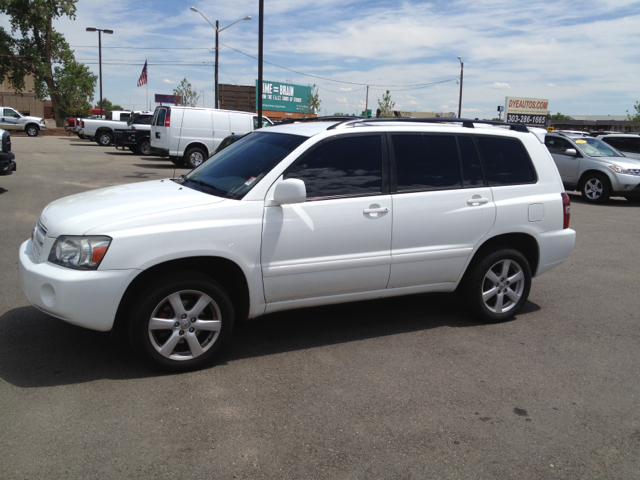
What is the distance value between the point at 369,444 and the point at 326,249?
157cm

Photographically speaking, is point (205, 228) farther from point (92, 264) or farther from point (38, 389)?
point (38, 389)

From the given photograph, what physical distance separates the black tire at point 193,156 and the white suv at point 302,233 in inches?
592

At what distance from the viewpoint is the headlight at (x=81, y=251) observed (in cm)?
359

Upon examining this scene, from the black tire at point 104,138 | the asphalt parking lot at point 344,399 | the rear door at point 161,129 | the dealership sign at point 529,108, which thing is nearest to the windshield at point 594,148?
the asphalt parking lot at point 344,399

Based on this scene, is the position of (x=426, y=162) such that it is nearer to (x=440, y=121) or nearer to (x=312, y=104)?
(x=440, y=121)

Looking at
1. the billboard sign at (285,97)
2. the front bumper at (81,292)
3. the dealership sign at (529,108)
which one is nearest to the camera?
the front bumper at (81,292)

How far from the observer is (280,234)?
409 cm

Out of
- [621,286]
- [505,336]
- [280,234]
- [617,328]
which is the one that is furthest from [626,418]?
[621,286]

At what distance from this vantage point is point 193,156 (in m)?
19.7

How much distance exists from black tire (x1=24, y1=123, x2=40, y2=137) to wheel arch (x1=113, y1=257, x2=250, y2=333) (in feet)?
131

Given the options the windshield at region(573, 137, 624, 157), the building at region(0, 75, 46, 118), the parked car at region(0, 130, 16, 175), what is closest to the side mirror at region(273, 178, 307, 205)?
the parked car at region(0, 130, 16, 175)

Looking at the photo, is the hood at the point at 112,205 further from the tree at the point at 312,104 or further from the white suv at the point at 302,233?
the tree at the point at 312,104

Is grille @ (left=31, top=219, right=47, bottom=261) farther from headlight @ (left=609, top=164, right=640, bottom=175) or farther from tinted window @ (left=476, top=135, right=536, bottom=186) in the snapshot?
headlight @ (left=609, top=164, right=640, bottom=175)

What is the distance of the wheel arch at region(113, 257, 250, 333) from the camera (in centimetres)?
382
